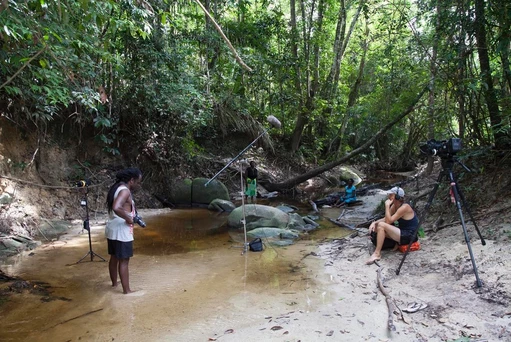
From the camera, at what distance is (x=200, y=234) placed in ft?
25.6

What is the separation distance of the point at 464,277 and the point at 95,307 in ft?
12.6

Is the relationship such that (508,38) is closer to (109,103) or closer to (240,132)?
(109,103)

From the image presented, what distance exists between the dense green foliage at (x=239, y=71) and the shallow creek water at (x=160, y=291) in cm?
223

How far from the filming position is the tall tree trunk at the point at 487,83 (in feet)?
18.6

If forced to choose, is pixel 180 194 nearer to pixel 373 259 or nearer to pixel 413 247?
pixel 373 259

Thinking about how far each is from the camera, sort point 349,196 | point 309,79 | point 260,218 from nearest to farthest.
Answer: point 260,218 < point 349,196 < point 309,79

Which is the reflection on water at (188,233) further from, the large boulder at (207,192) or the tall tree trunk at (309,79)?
the tall tree trunk at (309,79)

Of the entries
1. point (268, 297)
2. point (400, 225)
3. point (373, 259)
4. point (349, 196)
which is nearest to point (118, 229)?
point (268, 297)

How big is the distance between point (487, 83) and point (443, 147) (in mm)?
2679

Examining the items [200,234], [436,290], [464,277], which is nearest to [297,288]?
[436,290]

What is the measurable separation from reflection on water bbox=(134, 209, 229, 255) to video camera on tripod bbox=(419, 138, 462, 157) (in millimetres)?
4078

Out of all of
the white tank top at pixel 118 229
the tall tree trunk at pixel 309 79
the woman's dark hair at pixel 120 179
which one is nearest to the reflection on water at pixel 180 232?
the white tank top at pixel 118 229

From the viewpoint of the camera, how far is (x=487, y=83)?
591cm

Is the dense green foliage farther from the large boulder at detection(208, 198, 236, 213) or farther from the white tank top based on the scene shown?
the large boulder at detection(208, 198, 236, 213)
